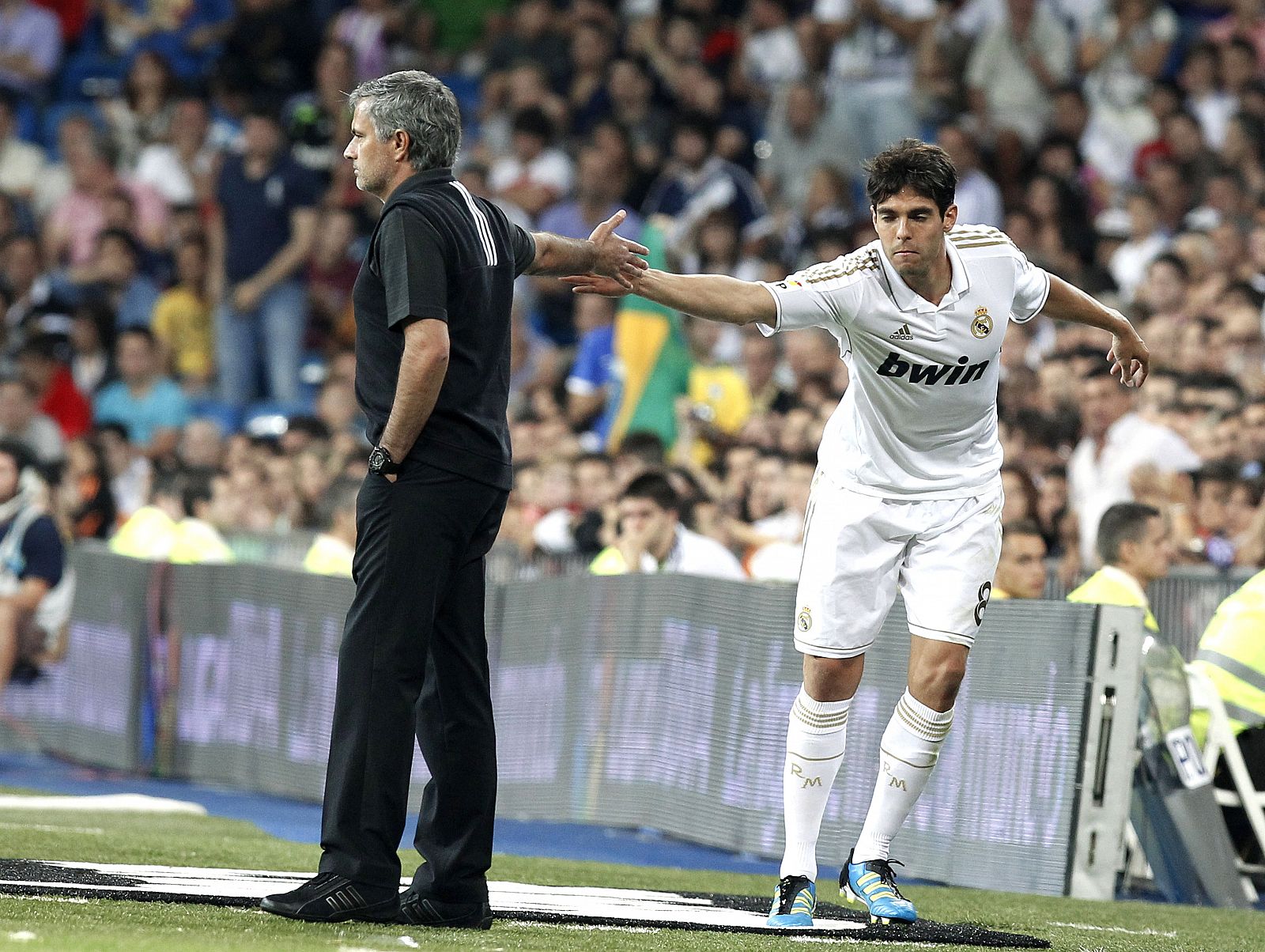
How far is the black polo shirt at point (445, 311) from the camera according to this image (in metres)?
5.77

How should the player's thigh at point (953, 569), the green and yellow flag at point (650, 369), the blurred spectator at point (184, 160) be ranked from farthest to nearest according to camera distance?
the blurred spectator at point (184, 160) → the green and yellow flag at point (650, 369) → the player's thigh at point (953, 569)

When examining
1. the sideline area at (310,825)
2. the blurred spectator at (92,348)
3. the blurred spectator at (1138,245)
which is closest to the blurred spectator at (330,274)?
the blurred spectator at (92,348)

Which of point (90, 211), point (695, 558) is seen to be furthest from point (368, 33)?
point (695, 558)

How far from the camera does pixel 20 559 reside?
1334 centimetres

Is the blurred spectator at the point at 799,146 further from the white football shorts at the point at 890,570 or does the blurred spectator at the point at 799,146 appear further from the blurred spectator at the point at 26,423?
the white football shorts at the point at 890,570

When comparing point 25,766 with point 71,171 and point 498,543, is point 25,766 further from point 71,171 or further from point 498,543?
point 71,171

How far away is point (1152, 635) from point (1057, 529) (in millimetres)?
2302

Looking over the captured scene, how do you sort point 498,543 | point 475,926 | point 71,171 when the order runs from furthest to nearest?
point 71,171 < point 498,543 < point 475,926

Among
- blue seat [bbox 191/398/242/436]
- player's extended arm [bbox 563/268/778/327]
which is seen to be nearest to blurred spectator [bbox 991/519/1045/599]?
player's extended arm [bbox 563/268/778/327]

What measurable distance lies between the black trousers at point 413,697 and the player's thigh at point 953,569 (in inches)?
59.3

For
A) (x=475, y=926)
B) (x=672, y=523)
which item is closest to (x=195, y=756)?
(x=672, y=523)

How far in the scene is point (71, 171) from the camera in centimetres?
2030

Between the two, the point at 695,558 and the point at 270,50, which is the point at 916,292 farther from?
the point at 270,50

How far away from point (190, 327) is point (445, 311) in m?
13.4
